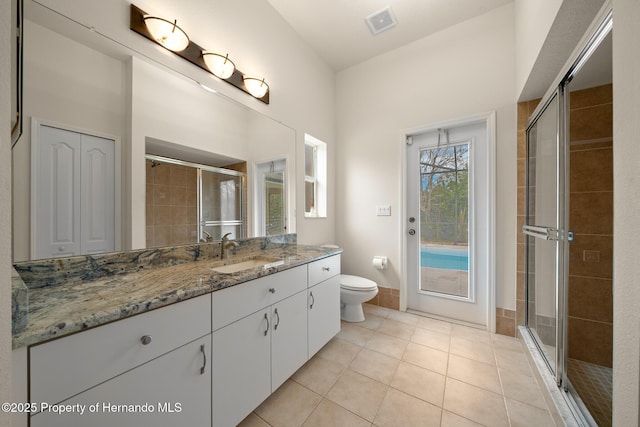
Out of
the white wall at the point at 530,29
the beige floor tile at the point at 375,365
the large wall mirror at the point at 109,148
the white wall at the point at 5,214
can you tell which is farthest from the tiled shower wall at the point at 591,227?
the white wall at the point at 5,214

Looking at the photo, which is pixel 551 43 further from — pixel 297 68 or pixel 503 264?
pixel 297 68

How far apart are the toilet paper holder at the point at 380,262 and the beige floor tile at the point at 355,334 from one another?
67 cm

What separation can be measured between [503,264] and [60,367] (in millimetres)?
2754

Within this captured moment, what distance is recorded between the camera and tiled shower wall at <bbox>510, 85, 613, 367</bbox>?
60.7 inches

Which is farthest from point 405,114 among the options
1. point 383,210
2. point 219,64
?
point 219,64

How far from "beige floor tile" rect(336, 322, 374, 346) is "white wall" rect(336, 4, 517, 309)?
0.64 meters

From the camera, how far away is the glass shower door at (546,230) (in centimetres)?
136

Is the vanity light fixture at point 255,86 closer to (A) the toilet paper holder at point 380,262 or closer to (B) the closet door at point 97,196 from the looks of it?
(B) the closet door at point 97,196

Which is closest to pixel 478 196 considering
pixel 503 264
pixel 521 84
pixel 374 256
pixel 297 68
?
pixel 503 264

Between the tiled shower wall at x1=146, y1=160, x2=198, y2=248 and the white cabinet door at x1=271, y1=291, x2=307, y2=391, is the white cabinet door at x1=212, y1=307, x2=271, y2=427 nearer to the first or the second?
the white cabinet door at x1=271, y1=291, x2=307, y2=391

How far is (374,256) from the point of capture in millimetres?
2664

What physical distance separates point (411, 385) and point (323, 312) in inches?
28.2

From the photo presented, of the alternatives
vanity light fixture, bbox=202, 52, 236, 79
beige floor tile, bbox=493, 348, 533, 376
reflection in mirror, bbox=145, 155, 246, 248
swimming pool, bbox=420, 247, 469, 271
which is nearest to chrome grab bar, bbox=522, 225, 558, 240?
swimming pool, bbox=420, 247, 469, 271

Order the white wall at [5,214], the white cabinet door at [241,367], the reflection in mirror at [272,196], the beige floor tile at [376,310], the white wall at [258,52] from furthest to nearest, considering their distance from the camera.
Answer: the beige floor tile at [376,310], the reflection in mirror at [272,196], the white wall at [258,52], the white cabinet door at [241,367], the white wall at [5,214]
